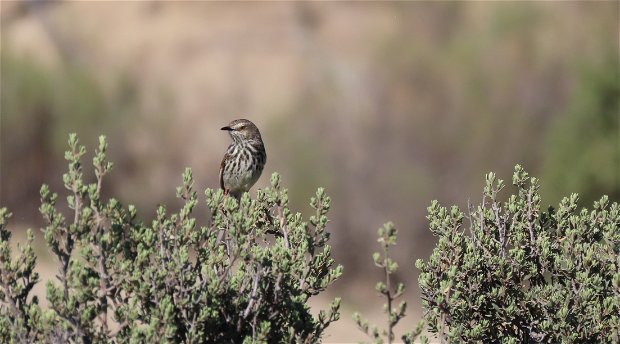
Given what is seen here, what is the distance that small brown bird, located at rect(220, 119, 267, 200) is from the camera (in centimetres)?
796

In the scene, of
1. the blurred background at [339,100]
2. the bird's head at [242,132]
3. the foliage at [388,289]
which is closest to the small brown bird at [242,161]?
the bird's head at [242,132]

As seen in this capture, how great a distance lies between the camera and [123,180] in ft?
73.5

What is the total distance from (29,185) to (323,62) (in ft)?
21.6

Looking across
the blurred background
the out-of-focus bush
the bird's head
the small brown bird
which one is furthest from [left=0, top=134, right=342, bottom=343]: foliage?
the out-of-focus bush

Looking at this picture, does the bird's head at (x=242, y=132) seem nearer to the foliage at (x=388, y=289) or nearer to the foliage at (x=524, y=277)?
the foliage at (x=524, y=277)

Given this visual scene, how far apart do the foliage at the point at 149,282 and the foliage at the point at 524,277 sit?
1.78 feet

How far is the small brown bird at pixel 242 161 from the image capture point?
796 cm

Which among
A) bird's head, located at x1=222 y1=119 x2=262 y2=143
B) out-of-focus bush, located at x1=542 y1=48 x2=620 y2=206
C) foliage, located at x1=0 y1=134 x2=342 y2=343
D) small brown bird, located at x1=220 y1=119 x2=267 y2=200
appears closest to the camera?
foliage, located at x1=0 y1=134 x2=342 y2=343

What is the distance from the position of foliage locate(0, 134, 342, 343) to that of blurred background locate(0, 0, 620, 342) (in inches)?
446

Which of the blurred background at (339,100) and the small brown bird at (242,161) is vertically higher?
the blurred background at (339,100)

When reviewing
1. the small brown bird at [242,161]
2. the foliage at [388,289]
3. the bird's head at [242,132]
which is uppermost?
the bird's head at [242,132]

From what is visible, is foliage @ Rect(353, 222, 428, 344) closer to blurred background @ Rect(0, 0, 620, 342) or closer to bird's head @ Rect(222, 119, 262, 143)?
bird's head @ Rect(222, 119, 262, 143)

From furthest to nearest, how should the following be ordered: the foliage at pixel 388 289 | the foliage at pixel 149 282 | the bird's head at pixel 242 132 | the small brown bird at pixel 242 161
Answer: the bird's head at pixel 242 132
the small brown bird at pixel 242 161
the foliage at pixel 149 282
the foliage at pixel 388 289

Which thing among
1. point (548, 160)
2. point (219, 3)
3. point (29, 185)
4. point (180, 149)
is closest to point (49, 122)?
point (29, 185)
